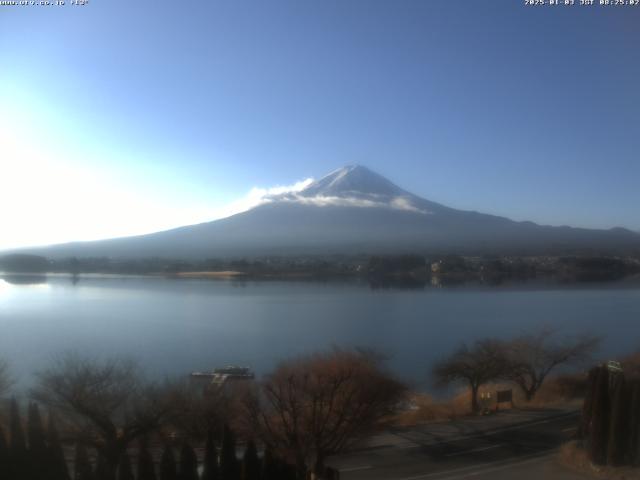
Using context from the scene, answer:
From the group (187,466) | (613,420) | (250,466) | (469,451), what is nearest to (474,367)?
(469,451)

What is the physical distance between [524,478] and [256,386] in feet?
9.51

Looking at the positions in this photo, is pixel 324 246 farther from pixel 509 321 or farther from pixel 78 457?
pixel 78 457

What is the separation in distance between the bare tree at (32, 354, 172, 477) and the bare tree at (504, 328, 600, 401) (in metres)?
6.00

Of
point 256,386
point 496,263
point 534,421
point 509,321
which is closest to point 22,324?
point 256,386

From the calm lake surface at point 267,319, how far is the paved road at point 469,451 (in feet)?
7.44

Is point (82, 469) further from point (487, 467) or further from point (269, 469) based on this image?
point (487, 467)

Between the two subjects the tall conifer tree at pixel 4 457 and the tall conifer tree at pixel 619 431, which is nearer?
the tall conifer tree at pixel 4 457

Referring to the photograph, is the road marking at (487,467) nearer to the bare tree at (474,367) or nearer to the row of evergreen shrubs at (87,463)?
the row of evergreen shrubs at (87,463)

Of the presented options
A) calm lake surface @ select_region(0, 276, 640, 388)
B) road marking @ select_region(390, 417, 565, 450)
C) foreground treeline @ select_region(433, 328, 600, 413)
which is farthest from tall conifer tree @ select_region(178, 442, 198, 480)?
foreground treeline @ select_region(433, 328, 600, 413)

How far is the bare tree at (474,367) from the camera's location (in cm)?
898

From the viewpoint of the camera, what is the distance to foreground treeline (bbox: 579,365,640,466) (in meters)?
5.21

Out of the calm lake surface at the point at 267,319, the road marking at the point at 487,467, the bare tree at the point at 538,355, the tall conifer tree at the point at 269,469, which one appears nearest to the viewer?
the tall conifer tree at the point at 269,469

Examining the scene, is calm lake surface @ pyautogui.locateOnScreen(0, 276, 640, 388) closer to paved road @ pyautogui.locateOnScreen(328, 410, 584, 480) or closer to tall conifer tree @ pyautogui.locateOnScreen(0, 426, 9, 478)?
paved road @ pyautogui.locateOnScreen(328, 410, 584, 480)

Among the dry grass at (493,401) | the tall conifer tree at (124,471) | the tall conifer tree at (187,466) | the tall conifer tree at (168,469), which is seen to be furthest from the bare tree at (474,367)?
the tall conifer tree at (124,471)
